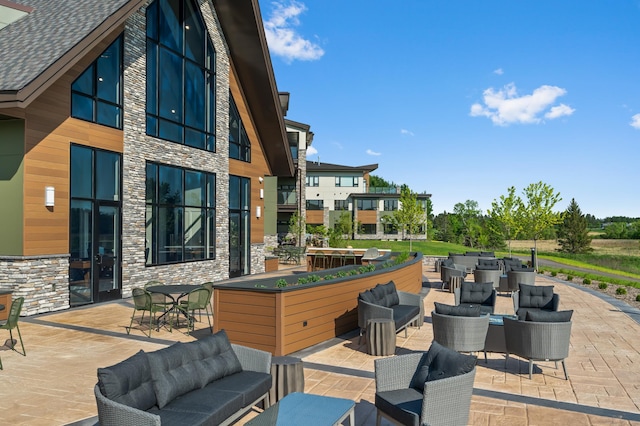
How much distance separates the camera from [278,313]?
26.4ft

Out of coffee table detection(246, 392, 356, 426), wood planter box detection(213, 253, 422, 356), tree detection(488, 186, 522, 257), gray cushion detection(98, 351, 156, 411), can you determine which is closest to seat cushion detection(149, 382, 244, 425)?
gray cushion detection(98, 351, 156, 411)

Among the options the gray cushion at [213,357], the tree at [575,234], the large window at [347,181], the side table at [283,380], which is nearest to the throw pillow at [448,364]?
the side table at [283,380]

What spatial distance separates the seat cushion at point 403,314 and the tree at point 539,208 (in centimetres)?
2007

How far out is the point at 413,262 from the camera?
1503 centimetres

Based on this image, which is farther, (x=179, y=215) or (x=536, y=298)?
(x=179, y=215)

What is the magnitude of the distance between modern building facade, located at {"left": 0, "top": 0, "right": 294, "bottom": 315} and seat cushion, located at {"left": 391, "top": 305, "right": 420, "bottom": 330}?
8395mm

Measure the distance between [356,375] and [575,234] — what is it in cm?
6584

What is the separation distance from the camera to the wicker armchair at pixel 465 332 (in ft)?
24.7

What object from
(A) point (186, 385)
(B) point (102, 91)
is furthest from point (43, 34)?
(A) point (186, 385)

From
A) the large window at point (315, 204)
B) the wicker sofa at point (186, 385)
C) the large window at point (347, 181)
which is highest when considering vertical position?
the large window at point (347, 181)

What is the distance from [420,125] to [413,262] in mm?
20661

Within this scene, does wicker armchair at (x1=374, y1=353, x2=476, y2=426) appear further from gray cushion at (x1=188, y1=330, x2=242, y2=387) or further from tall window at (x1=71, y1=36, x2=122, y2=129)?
tall window at (x1=71, y1=36, x2=122, y2=129)

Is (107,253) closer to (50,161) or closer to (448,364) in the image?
(50,161)

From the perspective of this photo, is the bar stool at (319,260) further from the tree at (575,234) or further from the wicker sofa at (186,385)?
the tree at (575,234)
